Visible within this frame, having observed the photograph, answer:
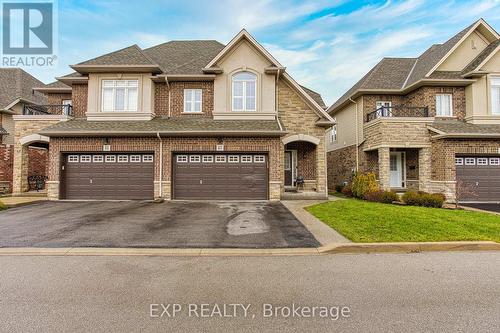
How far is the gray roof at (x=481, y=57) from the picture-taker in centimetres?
1723

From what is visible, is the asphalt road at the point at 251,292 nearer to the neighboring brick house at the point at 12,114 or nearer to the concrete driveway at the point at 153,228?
the concrete driveway at the point at 153,228

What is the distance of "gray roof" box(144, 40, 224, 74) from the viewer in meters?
16.9

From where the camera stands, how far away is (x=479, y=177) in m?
16.1

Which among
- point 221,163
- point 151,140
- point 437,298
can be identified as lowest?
point 437,298

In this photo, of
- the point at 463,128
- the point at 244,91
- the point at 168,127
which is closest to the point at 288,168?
the point at 244,91

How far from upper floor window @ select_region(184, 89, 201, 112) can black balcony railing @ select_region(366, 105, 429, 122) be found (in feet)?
37.4

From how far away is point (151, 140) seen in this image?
15.0m

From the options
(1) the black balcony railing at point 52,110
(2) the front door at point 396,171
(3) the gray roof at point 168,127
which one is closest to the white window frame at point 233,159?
(3) the gray roof at point 168,127

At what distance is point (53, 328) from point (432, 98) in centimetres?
2108

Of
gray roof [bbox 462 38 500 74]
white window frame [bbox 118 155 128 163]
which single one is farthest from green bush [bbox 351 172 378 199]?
white window frame [bbox 118 155 128 163]

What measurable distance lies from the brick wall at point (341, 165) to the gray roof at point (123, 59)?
49.5 ft

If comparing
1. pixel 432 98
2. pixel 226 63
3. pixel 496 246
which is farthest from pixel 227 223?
pixel 432 98

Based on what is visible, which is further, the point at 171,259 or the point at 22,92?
the point at 22,92

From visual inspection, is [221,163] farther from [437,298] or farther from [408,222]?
[437,298]
